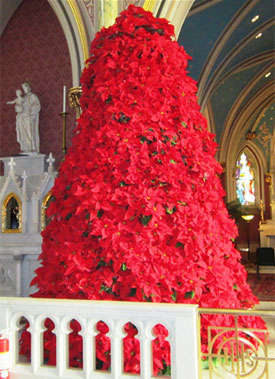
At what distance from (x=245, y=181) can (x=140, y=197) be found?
46.8ft

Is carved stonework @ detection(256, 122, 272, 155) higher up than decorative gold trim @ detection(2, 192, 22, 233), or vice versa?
carved stonework @ detection(256, 122, 272, 155)

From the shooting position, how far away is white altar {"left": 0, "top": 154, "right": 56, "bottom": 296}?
540cm

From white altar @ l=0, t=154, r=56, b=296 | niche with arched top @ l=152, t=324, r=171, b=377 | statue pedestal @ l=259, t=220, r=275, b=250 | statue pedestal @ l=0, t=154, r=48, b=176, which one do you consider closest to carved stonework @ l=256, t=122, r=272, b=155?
statue pedestal @ l=259, t=220, r=275, b=250

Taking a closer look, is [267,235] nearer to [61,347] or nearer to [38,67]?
[38,67]

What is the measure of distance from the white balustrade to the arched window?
14298 millimetres

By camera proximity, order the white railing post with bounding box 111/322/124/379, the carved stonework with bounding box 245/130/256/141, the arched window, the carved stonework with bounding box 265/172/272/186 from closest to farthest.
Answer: the white railing post with bounding box 111/322/124/379 → the carved stonework with bounding box 245/130/256/141 → the carved stonework with bounding box 265/172/272/186 → the arched window

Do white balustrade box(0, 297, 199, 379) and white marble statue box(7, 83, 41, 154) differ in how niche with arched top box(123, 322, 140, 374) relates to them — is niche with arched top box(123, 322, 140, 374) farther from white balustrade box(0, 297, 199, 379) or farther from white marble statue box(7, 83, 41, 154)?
white marble statue box(7, 83, 41, 154)

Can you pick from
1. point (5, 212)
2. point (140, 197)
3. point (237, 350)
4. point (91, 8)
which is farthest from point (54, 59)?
point (237, 350)

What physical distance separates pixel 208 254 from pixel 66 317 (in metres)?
0.96

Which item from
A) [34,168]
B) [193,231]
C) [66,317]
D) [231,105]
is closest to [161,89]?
[193,231]

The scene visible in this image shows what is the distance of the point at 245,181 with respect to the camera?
16047 mm

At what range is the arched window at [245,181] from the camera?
Result: 629 inches

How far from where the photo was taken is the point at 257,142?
50.8 feet

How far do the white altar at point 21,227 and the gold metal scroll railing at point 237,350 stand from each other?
317 cm
